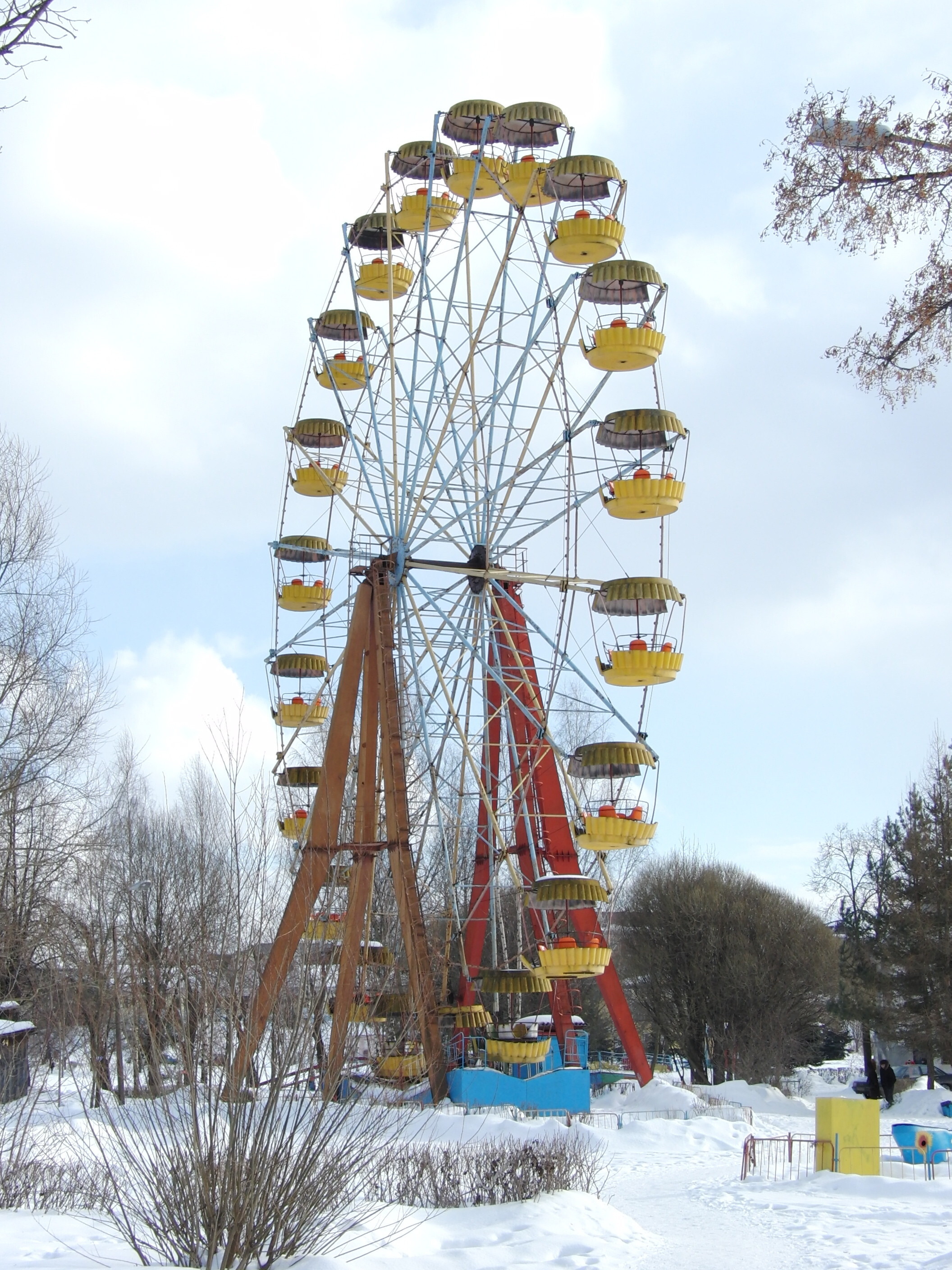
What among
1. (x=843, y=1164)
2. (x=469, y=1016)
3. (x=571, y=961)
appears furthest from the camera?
(x=469, y=1016)

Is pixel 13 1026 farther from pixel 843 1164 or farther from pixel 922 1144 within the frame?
pixel 922 1144

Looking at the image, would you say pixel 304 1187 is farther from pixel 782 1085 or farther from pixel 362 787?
pixel 782 1085

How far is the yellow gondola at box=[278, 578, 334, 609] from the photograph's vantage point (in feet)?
91.0

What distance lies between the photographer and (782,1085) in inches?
1598

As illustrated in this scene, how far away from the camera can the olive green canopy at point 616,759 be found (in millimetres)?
23547

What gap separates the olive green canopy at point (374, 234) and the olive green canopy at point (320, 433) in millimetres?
3661

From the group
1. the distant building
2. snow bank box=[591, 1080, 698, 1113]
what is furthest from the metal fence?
the distant building

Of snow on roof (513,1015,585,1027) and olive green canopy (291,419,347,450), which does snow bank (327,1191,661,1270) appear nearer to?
snow on roof (513,1015,585,1027)

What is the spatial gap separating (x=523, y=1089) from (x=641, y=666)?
810cm

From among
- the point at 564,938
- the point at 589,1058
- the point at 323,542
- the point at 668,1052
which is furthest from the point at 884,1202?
the point at 668,1052

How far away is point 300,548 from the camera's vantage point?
88.1 feet

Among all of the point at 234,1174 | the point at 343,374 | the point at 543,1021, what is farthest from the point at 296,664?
the point at 234,1174

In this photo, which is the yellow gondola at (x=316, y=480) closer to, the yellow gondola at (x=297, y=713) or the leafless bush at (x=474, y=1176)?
the yellow gondola at (x=297, y=713)

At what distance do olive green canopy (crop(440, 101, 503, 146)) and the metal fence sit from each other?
18.3 m
